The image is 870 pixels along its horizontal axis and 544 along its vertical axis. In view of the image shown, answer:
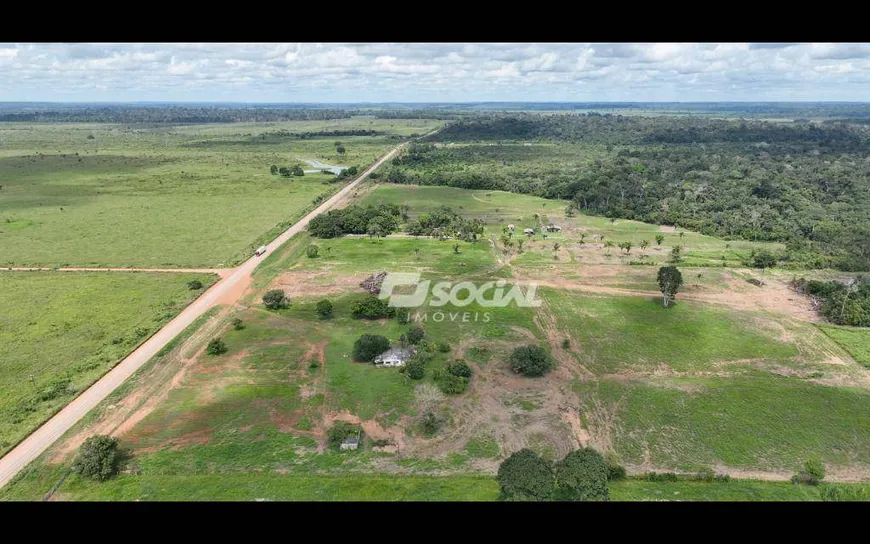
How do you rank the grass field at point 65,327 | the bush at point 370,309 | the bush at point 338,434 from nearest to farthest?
1. the bush at point 338,434
2. the grass field at point 65,327
3. the bush at point 370,309

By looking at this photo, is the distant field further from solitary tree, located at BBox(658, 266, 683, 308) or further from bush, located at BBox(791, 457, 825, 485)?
bush, located at BBox(791, 457, 825, 485)

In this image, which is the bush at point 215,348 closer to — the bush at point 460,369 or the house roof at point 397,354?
the house roof at point 397,354

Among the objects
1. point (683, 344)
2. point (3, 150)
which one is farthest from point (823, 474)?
point (3, 150)

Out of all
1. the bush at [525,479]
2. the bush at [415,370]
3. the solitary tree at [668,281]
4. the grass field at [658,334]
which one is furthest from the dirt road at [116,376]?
the solitary tree at [668,281]

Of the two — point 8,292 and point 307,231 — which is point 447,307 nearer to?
point 307,231
